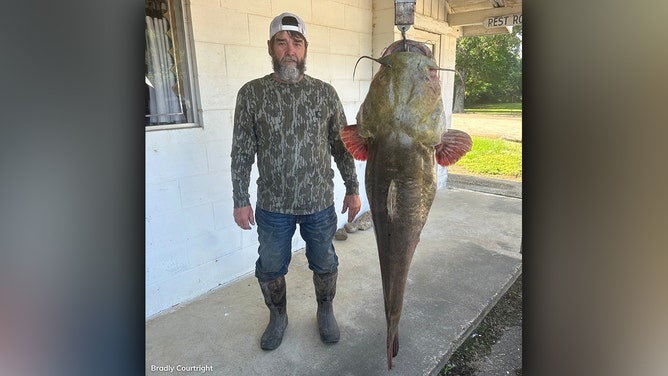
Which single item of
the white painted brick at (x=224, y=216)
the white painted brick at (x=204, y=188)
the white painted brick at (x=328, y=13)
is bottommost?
the white painted brick at (x=224, y=216)

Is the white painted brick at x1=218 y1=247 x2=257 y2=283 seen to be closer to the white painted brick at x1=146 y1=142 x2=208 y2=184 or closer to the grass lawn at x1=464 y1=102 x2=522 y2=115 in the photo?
the white painted brick at x1=146 y1=142 x2=208 y2=184

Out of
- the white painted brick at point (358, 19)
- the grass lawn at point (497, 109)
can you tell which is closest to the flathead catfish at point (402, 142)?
the grass lawn at point (497, 109)

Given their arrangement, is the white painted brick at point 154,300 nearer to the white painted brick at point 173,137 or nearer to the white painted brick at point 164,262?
the white painted brick at point 164,262

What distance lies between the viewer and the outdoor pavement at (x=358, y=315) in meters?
1.53

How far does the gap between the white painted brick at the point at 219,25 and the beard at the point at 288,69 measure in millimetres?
534

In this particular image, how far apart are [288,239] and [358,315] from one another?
0.60 meters

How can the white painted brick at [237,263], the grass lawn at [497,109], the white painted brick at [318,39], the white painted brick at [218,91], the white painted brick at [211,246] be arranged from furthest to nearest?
the white painted brick at [318,39] < the white painted brick at [237,263] < the white painted brick at [211,246] < the white painted brick at [218,91] < the grass lawn at [497,109]

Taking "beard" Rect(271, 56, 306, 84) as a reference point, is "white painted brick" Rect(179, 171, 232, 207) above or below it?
below

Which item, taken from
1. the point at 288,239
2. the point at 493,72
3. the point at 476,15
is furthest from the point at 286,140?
the point at 476,15

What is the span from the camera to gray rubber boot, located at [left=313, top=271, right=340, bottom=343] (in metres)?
1.65

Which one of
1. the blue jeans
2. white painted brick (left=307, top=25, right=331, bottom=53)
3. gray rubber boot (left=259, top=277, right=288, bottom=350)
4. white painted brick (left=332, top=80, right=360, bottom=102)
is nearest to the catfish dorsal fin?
the blue jeans

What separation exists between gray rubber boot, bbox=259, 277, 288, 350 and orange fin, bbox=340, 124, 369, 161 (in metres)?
0.98
